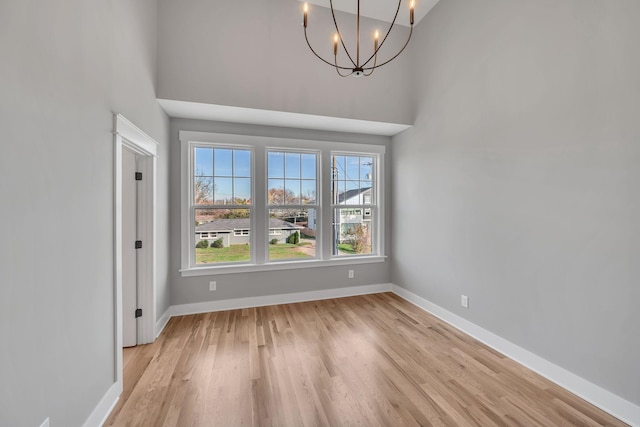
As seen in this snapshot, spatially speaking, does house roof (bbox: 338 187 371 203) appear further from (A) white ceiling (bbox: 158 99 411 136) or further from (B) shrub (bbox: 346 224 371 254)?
(A) white ceiling (bbox: 158 99 411 136)

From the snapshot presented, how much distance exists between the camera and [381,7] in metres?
Result: 3.44

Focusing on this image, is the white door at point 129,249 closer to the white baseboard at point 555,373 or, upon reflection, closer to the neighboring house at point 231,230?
the neighboring house at point 231,230

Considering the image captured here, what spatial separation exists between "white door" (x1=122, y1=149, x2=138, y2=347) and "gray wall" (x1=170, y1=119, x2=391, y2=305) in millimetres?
738

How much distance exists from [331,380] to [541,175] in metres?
2.40

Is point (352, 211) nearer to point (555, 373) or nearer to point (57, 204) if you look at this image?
point (555, 373)

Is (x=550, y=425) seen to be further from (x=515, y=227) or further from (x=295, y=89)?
(x=295, y=89)

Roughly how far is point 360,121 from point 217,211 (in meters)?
2.26

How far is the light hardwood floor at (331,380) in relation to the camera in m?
1.79

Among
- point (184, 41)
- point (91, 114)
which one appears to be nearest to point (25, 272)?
point (91, 114)

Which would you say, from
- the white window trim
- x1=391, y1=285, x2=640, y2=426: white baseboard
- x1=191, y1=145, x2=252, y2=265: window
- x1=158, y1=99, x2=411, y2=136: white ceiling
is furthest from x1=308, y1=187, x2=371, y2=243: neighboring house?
x1=391, y1=285, x2=640, y2=426: white baseboard

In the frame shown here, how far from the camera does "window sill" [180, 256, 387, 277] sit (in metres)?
3.48

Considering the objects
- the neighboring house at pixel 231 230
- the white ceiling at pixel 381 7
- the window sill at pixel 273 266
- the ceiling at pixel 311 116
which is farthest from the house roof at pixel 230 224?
the white ceiling at pixel 381 7

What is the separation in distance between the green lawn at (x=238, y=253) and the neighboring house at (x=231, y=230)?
0.08 metres

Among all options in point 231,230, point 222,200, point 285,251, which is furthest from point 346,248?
point 222,200
